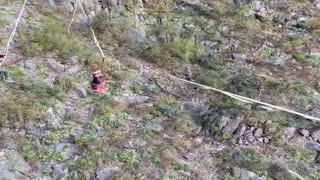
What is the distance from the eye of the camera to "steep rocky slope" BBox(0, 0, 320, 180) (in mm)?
6312

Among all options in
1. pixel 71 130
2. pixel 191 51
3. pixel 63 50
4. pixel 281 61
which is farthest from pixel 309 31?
pixel 71 130

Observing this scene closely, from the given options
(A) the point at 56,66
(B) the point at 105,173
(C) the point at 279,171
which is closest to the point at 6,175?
(B) the point at 105,173

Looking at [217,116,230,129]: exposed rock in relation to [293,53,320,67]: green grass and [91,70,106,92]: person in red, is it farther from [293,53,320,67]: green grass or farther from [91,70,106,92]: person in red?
[293,53,320,67]: green grass

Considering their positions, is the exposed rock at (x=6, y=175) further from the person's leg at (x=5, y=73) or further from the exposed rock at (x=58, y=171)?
the person's leg at (x=5, y=73)

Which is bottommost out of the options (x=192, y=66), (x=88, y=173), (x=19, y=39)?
(x=88, y=173)

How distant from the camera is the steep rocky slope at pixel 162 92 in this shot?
249 inches

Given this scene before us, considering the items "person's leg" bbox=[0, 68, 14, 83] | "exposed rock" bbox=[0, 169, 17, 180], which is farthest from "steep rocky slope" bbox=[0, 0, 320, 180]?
"person's leg" bbox=[0, 68, 14, 83]

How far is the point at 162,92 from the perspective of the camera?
8180 mm

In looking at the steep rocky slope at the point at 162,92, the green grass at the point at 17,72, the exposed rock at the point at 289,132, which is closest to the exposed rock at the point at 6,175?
the steep rocky slope at the point at 162,92

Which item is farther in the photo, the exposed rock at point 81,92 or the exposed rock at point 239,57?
the exposed rock at point 239,57

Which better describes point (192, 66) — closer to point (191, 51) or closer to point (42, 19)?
point (191, 51)

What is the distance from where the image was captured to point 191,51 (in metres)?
9.34

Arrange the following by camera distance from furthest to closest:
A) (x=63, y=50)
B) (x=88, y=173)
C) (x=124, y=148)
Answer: (x=63, y=50)
(x=124, y=148)
(x=88, y=173)

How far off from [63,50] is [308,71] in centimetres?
516
